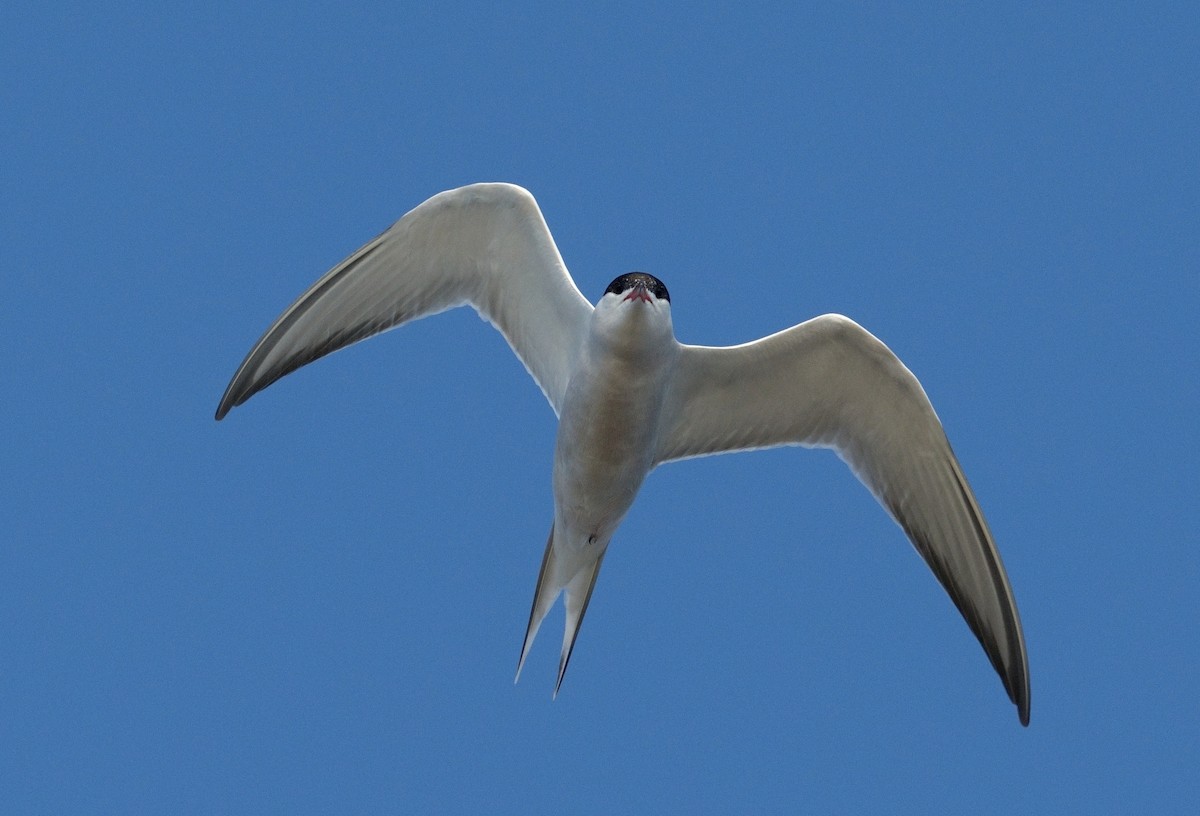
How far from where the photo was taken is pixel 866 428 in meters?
9.92

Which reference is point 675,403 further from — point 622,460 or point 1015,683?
point 1015,683

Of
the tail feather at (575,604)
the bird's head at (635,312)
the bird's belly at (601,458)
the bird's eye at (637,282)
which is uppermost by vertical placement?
the bird's eye at (637,282)

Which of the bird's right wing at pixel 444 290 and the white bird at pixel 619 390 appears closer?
the white bird at pixel 619 390

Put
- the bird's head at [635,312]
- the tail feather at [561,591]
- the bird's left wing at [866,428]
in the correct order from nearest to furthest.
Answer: the bird's head at [635,312] < the bird's left wing at [866,428] < the tail feather at [561,591]

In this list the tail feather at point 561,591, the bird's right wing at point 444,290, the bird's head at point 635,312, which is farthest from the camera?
the tail feather at point 561,591

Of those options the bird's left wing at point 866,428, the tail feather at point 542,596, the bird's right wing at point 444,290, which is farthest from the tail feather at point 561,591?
the bird's right wing at point 444,290

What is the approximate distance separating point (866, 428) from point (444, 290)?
2.72 meters

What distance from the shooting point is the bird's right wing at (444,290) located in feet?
31.8

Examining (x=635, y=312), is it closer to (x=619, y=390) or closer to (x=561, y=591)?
(x=619, y=390)

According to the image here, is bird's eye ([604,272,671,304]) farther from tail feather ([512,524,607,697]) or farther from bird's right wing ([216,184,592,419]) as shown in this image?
tail feather ([512,524,607,697])

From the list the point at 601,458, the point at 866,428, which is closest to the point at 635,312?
the point at 601,458

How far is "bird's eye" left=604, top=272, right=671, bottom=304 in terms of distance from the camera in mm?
8977

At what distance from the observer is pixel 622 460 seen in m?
9.38

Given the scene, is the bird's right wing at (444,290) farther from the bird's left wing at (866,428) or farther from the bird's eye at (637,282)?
the bird's left wing at (866,428)
